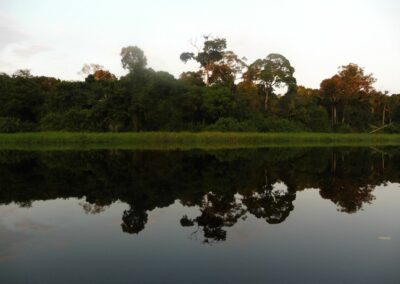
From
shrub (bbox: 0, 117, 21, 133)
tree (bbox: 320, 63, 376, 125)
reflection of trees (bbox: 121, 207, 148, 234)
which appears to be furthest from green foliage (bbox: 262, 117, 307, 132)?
reflection of trees (bbox: 121, 207, 148, 234)

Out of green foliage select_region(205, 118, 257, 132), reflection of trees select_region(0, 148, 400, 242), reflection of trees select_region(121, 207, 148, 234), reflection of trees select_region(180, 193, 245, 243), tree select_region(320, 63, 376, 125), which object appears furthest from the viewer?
tree select_region(320, 63, 376, 125)

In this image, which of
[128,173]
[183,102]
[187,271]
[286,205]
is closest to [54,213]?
[187,271]

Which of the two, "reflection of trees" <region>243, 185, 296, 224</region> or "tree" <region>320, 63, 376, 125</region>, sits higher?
"tree" <region>320, 63, 376, 125</region>

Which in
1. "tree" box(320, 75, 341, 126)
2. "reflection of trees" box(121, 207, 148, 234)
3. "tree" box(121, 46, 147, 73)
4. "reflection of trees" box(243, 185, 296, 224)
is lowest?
"reflection of trees" box(121, 207, 148, 234)

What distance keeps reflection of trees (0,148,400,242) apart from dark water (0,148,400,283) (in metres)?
0.05

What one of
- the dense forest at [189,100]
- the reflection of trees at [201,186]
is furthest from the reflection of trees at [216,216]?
the dense forest at [189,100]

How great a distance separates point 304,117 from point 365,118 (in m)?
17.7

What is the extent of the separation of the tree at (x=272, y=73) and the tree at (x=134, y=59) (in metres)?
18.7

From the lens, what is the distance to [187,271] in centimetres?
634

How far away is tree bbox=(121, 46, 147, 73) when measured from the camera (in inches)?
2199

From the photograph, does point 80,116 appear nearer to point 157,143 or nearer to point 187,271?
point 157,143

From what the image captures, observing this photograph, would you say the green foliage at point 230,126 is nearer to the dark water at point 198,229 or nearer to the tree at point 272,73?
the tree at point 272,73

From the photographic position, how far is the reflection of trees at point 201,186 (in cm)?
1071

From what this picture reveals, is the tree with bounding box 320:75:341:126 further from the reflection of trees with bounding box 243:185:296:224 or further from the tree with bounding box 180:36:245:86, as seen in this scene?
the reflection of trees with bounding box 243:185:296:224
